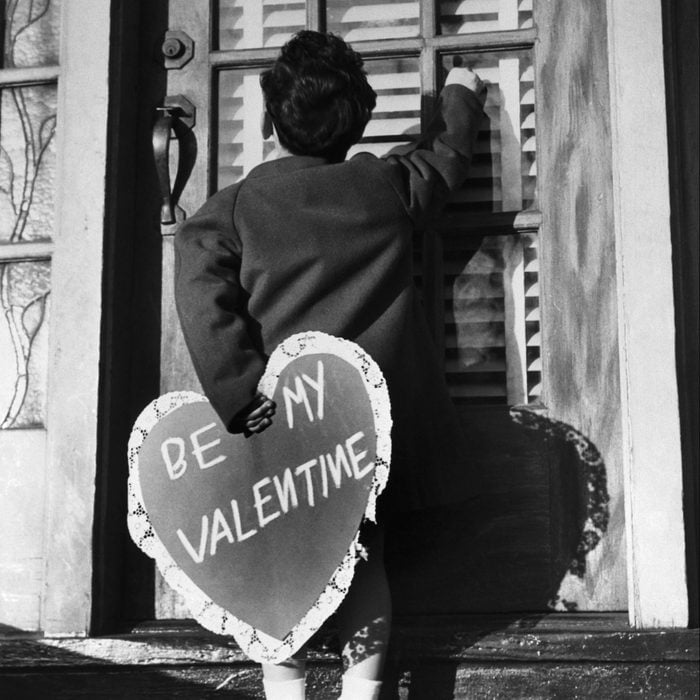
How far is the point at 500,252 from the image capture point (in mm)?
2086

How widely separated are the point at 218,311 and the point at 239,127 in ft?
1.95

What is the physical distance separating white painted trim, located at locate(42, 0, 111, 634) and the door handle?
0.11m

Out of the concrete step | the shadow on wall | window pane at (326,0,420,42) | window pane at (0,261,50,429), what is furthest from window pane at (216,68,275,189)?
the concrete step

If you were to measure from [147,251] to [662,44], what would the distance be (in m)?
1.04

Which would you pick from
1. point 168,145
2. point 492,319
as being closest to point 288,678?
point 492,319

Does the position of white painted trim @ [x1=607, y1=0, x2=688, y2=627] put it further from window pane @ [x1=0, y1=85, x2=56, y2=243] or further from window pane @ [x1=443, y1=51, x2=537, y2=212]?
window pane @ [x1=0, y1=85, x2=56, y2=243]

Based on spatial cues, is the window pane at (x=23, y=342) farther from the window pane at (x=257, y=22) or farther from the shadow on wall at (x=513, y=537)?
the shadow on wall at (x=513, y=537)

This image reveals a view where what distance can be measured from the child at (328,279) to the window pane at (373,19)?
1.09 feet

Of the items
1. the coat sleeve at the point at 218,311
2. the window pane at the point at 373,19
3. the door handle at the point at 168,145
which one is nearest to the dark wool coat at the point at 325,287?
the coat sleeve at the point at 218,311

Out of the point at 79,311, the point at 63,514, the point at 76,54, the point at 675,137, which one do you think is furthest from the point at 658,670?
the point at 76,54

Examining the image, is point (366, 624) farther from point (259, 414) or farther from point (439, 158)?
point (439, 158)

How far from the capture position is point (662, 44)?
78.1 inches

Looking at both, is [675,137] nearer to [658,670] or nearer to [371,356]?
[371,356]

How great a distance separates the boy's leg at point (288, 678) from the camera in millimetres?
1711
